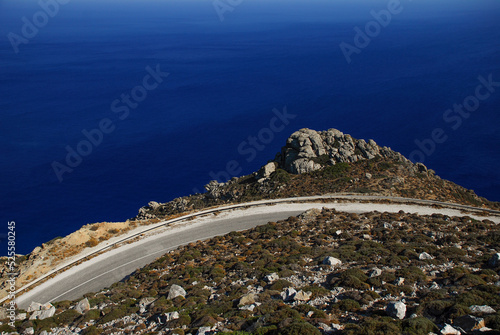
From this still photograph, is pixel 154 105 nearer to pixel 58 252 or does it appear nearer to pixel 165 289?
pixel 58 252

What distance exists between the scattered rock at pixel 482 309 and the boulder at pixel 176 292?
651 inches

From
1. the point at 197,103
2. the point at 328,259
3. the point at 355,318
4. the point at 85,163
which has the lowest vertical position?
the point at 355,318

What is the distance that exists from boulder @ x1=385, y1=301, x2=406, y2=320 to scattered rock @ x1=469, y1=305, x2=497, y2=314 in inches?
116

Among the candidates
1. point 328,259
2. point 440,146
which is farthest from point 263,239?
point 440,146

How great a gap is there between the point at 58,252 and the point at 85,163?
2583 inches

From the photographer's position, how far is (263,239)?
35.6 metres

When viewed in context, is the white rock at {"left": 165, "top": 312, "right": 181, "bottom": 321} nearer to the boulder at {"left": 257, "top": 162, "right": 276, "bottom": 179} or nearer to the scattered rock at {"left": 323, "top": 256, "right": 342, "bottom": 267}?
the scattered rock at {"left": 323, "top": 256, "right": 342, "bottom": 267}

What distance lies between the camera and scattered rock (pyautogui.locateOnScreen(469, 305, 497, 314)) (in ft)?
56.5

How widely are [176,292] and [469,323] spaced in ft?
55.2

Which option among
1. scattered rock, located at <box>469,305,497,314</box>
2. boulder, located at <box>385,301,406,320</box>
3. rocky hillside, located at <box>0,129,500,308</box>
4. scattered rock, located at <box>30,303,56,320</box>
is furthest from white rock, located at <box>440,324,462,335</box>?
rocky hillside, located at <box>0,129,500,308</box>

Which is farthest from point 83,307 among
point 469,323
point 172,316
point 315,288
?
point 469,323

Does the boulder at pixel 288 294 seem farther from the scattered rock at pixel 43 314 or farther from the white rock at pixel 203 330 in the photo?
the scattered rock at pixel 43 314

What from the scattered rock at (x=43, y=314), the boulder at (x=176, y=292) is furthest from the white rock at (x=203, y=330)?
the scattered rock at (x=43, y=314)

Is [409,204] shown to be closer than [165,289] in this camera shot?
No
